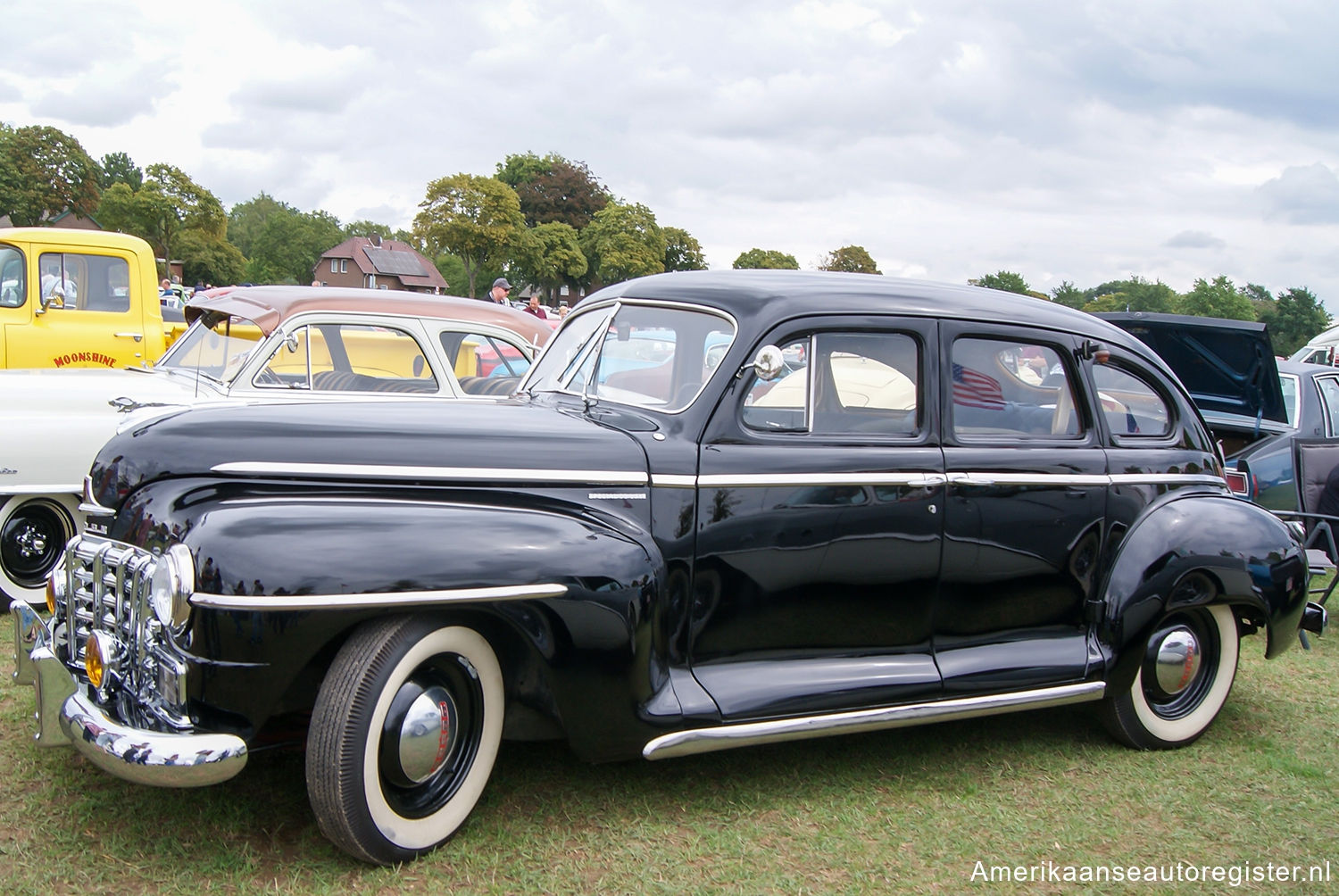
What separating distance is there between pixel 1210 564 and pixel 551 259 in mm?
53972

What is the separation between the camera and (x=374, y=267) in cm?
8456

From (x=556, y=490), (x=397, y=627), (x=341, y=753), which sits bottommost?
(x=341, y=753)

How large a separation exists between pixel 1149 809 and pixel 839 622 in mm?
1310

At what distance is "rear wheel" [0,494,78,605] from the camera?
5.11 metres

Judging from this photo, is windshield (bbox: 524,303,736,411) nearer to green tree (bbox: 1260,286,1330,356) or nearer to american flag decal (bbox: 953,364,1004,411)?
american flag decal (bbox: 953,364,1004,411)

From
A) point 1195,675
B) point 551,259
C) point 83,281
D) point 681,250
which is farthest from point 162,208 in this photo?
point 1195,675

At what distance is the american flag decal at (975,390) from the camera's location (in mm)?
3758

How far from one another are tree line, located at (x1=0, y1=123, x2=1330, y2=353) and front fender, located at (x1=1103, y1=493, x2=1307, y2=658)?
3792 cm

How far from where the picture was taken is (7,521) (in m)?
5.12

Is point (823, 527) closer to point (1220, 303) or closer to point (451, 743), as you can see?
point (451, 743)

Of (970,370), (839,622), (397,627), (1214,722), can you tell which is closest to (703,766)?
(839,622)

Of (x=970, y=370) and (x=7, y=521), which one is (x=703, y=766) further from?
(x=7, y=521)

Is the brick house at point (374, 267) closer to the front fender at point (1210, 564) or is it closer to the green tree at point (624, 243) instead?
the green tree at point (624, 243)

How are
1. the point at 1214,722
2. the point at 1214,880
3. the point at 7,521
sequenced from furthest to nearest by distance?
the point at 7,521, the point at 1214,722, the point at 1214,880
